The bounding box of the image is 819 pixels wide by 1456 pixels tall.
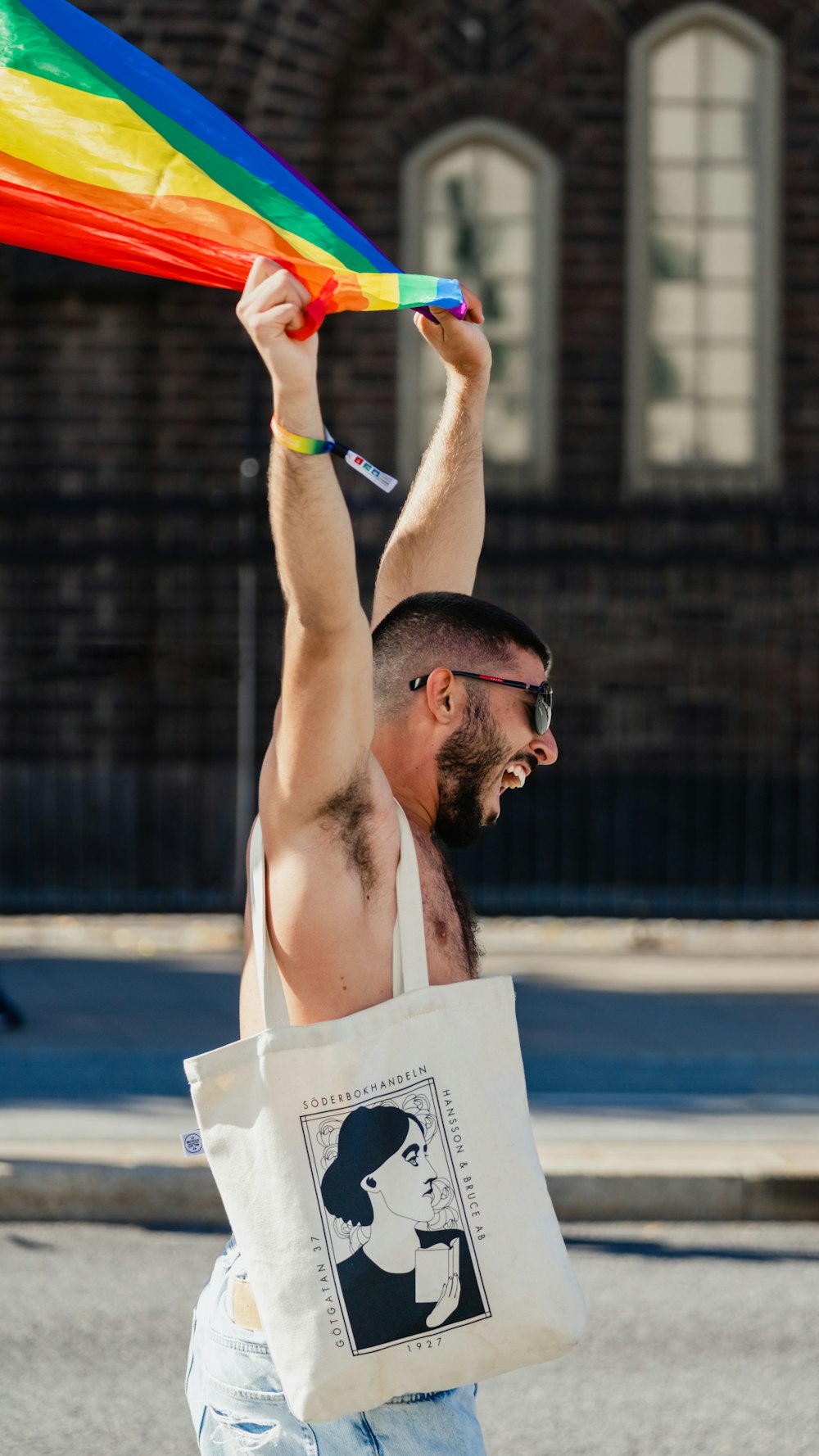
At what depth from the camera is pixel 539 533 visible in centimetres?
1315

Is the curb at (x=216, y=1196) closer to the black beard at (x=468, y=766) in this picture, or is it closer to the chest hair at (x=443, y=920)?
the chest hair at (x=443, y=920)

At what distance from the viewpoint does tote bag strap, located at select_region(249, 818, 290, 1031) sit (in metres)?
2.24

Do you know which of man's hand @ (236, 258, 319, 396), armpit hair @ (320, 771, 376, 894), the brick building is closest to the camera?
man's hand @ (236, 258, 319, 396)

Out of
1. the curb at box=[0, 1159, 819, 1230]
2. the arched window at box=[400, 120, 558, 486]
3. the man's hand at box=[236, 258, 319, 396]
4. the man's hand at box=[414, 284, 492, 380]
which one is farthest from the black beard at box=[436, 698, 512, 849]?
the arched window at box=[400, 120, 558, 486]

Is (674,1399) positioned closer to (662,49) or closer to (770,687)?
(770,687)

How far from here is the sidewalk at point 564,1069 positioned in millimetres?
6199

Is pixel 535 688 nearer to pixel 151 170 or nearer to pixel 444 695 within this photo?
pixel 444 695

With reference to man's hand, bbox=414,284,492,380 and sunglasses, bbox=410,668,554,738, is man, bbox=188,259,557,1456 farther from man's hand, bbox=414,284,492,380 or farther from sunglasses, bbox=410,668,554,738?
man's hand, bbox=414,284,492,380

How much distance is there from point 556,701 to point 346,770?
11245 mm

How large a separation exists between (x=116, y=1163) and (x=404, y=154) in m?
10.2

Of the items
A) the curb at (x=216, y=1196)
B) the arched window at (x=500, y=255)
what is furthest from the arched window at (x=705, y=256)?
the curb at (x=216, y=1196)

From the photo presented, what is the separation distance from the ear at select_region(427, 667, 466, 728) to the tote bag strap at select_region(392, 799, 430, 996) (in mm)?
165

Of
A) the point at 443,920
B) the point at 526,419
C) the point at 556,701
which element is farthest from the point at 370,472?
the point at 526,419

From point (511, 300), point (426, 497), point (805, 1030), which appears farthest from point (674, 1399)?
point (511, 300)
